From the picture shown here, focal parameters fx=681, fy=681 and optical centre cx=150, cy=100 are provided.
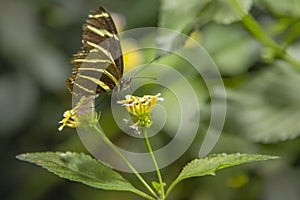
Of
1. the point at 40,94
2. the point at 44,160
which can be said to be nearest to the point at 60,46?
the point at 40,94

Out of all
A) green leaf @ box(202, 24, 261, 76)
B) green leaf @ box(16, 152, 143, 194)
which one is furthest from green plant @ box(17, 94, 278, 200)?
green leaf @ box(202, 24, 261, 76)

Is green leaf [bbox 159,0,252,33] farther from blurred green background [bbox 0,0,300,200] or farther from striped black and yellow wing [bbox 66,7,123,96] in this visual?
striped black and yellow wing [bbox 66,7,123,96]

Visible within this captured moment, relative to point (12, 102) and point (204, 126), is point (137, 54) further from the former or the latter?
point (12, 102)

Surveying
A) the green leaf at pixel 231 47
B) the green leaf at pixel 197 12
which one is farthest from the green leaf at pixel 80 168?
the green leaf at pixel 231 47

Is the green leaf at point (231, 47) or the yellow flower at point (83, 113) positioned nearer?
the yellow flower at point (83, 113)

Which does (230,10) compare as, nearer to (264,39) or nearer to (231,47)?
(264,39)

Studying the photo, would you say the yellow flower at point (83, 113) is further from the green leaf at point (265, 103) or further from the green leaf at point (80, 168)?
the green leaf at point (265, 103)

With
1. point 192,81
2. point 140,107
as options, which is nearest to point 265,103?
point 192,81
